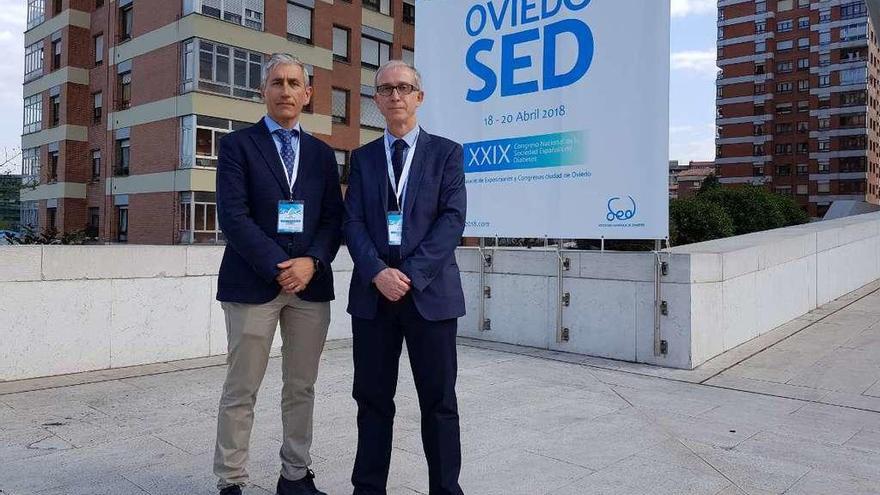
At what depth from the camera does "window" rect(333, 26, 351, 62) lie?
3195 cm

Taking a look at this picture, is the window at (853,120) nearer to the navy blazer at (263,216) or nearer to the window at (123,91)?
the window at (123,91)

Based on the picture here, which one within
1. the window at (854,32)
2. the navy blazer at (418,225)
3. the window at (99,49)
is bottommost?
the navy blazer at (418,225)

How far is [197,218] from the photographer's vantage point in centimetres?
2667

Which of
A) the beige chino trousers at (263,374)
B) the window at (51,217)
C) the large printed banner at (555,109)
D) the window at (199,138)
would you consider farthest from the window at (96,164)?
the beige chino trousers at (263,374)

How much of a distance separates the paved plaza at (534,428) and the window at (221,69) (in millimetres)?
22594

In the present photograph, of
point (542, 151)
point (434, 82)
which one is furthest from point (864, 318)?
point (434, 82)

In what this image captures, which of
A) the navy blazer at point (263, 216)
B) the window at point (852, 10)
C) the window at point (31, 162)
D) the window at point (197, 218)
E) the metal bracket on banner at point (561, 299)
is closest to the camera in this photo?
the navy blazer at point (263, 216)

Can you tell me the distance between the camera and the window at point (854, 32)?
6644cm

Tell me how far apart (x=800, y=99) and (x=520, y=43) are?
7463 centimetres

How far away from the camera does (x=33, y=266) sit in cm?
552

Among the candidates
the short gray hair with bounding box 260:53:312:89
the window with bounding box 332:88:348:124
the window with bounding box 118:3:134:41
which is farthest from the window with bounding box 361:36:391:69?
the short gray hair with bounding box 260:53:312:89

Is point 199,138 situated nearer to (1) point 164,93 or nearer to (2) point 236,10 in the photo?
(1) point 164,93

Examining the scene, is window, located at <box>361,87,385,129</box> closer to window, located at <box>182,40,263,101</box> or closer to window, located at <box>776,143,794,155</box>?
window, located at <box>182,40,263,101</box>

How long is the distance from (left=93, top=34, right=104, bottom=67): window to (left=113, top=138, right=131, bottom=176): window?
5.44 metres
